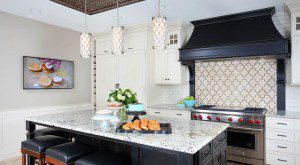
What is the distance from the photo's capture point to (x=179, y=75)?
14.3 ft

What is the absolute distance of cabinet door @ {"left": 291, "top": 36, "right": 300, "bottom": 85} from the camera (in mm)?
3217

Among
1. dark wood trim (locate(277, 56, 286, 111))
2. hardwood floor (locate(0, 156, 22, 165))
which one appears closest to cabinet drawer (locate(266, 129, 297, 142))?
dark wood trim (locate(277, 56, 286, 111))

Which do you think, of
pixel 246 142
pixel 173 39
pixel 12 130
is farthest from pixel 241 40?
pixel 12 130

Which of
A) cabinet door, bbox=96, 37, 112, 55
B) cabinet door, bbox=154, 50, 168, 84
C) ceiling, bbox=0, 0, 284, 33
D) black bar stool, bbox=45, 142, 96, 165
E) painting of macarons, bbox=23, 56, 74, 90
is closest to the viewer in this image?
black bar stool, bbox=45, 142, 96, 165

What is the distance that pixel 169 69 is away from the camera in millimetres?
4469

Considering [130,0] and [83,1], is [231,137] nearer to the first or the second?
[130,0]

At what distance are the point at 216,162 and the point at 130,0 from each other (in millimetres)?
2441

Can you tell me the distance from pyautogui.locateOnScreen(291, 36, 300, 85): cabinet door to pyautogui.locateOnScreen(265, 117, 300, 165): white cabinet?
0.64 meters

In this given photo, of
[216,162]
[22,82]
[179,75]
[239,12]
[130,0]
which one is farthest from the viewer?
[179,75]

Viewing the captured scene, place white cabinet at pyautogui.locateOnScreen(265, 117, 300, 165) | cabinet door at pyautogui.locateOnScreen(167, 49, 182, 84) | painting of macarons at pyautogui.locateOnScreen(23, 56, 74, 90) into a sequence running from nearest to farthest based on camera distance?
white cabinet at pyautogui.locateOnScreen(265, 117, 300, 165) < painting of macarons at pyautogui.locateOnScreen(23, 56, 74, 90) < cabinet door at pyautogui.locateOnScreen(167, 49, 182, 84)

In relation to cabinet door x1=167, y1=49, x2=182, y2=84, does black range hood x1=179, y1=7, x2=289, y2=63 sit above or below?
above

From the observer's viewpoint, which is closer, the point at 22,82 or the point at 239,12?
the point at 239,12

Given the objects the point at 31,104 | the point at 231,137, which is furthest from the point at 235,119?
the point at 31,104

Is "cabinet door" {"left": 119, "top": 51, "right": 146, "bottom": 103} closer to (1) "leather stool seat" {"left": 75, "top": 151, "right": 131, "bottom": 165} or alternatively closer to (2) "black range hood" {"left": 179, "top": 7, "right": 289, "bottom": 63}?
(2) "black range hood" {"left": 179, "top": 7, "right": 289, "bottom": 63}
